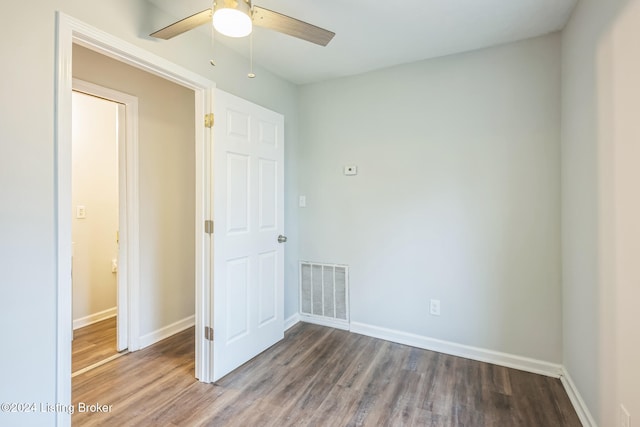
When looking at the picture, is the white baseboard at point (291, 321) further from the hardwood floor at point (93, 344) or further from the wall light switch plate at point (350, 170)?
the wall light switch plate at point (350, 170)

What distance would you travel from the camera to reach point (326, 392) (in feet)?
6.68

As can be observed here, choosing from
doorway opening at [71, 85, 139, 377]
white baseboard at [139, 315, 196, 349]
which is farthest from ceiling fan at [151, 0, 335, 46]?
white baseboard at [139, 315, 196, 349]

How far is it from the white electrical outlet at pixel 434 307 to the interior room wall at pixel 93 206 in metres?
3.15

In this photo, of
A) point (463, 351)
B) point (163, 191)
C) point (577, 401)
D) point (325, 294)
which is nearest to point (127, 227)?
point (163, 191)

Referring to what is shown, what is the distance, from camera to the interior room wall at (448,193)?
2219mm

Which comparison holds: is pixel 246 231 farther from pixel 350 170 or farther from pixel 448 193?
pixel 448 193

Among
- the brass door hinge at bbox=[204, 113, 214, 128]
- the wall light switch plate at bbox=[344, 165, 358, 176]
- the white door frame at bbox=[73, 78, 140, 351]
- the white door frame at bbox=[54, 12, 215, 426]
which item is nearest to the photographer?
the white door frame at bbox=[54, 12, 215, 426]

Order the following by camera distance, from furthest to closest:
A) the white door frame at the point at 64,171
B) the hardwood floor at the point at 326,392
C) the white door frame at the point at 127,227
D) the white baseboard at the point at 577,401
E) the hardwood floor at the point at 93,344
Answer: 1. the white door frame at the point at 127,227
2. the hardwood floor at the point at 93,344
3. the hardwood floor at the point at 326,392
4. the white baseboard at the point at 577,401
5. the white door frame at the point at 64,171

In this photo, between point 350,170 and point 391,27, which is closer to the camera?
point 391,27

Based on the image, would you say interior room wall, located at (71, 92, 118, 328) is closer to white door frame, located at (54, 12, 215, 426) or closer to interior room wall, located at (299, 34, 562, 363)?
white door frame, located at (54, 12, 215, 426)

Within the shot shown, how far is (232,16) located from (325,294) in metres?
2.52

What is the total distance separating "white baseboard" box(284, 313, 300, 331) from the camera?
3.07 metres

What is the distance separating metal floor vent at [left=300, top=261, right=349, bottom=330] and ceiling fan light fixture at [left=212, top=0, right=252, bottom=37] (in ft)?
7.35

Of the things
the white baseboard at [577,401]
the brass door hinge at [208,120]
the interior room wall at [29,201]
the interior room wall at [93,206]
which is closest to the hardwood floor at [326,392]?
the white baseboard at [577,401]
